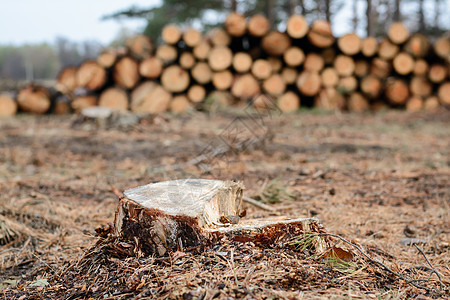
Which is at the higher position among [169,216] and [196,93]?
[196,93]

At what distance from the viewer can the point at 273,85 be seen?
8.11 metres

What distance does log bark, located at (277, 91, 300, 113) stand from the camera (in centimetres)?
818

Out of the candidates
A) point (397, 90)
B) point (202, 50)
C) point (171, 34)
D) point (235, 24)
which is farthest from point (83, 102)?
point (397, 90)

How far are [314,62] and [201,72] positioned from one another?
2362 millimetres

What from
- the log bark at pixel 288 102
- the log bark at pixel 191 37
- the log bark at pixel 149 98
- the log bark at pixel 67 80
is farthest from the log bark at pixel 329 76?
the log bark at pixel 67 80

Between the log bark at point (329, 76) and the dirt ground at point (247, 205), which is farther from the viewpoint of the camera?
the log bark at point (329, 76)

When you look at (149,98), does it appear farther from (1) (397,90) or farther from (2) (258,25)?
(1) (397,90)

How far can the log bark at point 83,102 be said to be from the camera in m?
7.93

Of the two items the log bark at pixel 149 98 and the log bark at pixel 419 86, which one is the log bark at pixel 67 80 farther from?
the log bark at pixel 419 86

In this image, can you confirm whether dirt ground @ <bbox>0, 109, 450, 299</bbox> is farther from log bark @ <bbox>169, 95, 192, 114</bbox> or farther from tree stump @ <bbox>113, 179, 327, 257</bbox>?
log bark @ <bbox>169, 95, 192, 114</bbox>

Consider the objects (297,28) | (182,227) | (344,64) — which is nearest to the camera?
(182,227)

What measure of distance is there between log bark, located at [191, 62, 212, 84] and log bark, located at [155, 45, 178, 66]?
18.9 inches

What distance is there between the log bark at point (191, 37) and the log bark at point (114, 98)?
1684mm

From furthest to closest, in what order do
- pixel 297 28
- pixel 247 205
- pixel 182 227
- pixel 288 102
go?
pixel 288 102, pixel 297 28, pixel 247 205, pixel 182 227
